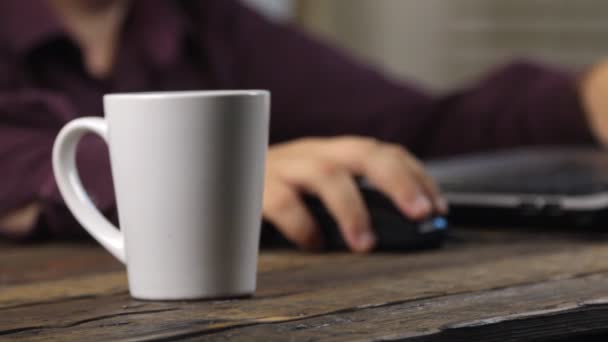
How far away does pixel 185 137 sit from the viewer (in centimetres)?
52

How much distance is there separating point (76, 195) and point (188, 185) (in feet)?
0.32

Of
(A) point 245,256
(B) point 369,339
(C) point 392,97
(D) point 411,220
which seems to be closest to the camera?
(B) point 369,339

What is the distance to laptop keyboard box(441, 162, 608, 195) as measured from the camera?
2.62 feet

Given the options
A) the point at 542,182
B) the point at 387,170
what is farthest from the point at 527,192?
the point at 387,170

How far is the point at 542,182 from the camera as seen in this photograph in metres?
0.85

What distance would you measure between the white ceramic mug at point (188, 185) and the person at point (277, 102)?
0.68ft

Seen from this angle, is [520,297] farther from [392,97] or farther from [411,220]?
[392,97]

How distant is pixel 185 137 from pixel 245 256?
8cm

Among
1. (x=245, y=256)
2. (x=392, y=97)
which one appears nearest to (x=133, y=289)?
(x=245, y=256)

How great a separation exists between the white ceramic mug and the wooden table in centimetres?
2

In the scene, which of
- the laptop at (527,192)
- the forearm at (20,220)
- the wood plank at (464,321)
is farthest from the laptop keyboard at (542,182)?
the forearm at (20,220)

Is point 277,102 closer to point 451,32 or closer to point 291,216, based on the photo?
point 291,216

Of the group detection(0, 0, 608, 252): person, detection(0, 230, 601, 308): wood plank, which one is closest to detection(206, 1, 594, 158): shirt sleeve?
detection(0, 0, 608, 252): person

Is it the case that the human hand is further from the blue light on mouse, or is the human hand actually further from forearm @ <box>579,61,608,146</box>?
forearm @ <box>579,61,608,146</box>
